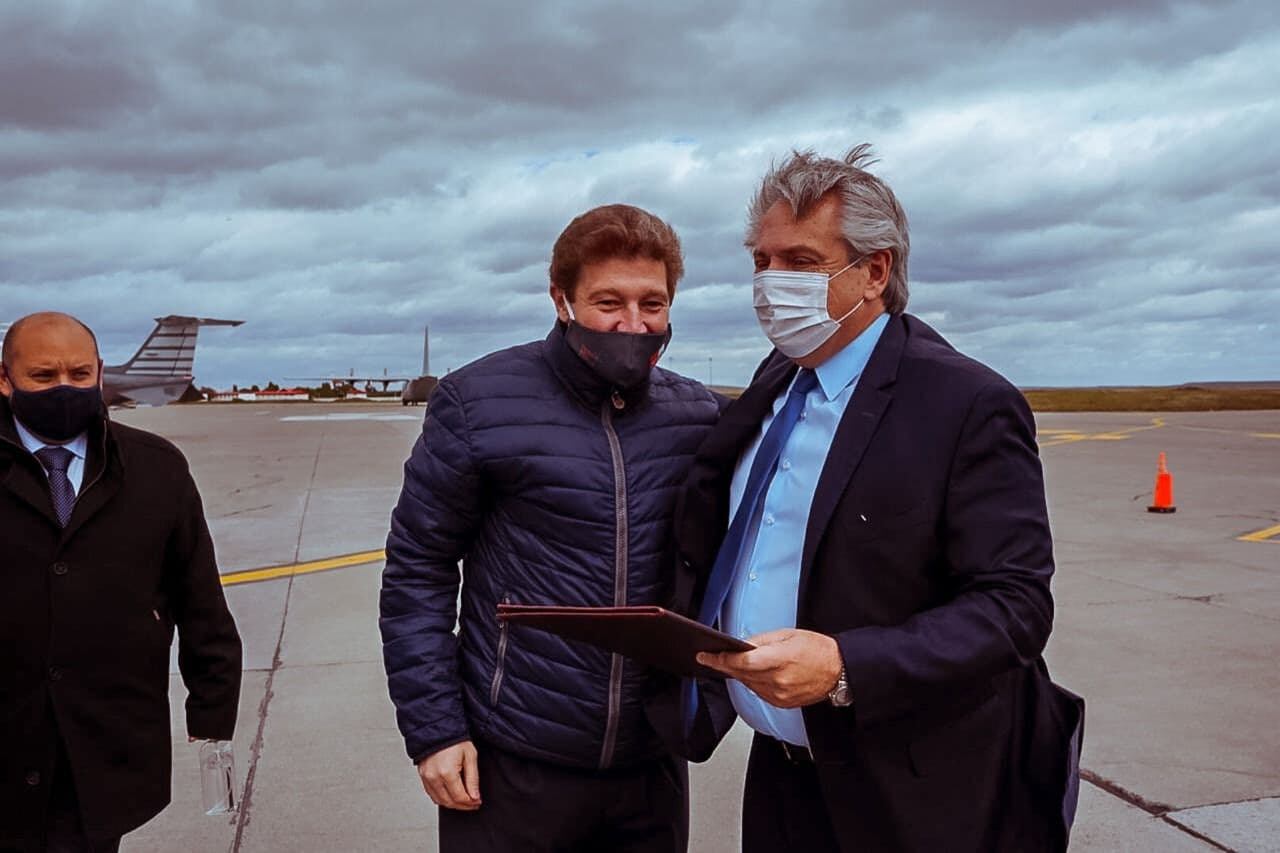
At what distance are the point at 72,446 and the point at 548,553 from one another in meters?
1.39

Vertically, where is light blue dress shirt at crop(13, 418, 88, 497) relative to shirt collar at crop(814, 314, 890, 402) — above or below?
below

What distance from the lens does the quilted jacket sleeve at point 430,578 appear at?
2.24 meters

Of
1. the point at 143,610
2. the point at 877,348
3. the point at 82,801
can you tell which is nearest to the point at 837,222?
the point at 877,348

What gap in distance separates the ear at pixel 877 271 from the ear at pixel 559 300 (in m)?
0.65

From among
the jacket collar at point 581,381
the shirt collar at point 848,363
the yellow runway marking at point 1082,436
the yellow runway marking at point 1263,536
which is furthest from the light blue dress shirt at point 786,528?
the yellow runway marking at point 1082,436

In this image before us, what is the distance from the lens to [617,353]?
2.22 meters

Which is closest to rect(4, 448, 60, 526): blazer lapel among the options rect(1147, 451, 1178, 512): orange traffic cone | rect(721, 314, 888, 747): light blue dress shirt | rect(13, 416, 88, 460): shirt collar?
rect(13, 416, 88, 460): shirt collar

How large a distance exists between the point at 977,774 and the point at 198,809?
3361 mm

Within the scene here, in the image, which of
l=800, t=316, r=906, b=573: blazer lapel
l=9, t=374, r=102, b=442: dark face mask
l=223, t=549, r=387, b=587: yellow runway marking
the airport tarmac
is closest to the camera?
l=800, t=316, r=906, b=573: blazer lapel

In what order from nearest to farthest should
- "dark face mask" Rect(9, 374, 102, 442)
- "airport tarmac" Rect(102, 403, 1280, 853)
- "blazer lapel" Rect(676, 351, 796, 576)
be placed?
"blazer lapel" Rect(676, 351, 796, 576)
"dark face mask" Rect(9, 374, 102, 442)
"airport tarmac" Rect(102, 403, 1280, 853)

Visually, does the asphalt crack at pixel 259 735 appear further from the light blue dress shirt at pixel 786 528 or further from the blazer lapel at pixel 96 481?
the light blue dress shirt at pixel 786 528

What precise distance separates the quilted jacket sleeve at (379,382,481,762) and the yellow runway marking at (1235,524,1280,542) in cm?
1000

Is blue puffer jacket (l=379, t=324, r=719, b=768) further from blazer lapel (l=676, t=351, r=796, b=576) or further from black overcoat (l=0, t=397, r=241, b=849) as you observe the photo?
black overcoat (l=0, t=397, r=241, b=849)

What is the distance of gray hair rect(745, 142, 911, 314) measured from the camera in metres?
2.05
